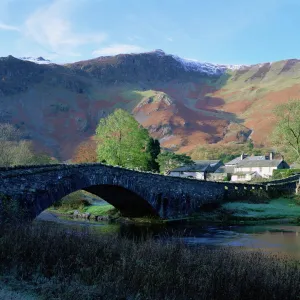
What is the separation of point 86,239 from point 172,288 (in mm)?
5092

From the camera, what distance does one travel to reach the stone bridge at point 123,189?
69.5 ft

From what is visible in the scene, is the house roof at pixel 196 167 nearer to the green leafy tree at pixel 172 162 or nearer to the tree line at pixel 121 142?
the green leafy tree at pixel 172 162

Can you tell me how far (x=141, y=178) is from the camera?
34281 millimetres

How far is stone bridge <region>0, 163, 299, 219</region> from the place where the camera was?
21.2m

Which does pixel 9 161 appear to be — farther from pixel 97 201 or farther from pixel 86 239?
pixel 86 239

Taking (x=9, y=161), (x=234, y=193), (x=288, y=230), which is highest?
(x=9, y=161)

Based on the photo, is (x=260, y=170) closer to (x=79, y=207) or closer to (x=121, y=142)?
(x=121, y=142)

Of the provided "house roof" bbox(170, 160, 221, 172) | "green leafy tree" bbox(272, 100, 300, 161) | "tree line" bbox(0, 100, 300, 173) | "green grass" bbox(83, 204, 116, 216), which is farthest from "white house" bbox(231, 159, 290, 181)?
"green grass" bbox(83, 204, 116, 216)

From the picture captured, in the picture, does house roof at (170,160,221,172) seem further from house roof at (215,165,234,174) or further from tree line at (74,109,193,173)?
tree line at (74,109,193,173)

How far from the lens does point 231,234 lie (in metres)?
28.4

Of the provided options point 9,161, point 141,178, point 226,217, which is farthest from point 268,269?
point 9,161

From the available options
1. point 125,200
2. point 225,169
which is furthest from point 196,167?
point 125,200

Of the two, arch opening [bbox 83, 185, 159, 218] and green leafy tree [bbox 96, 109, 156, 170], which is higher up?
green leafy tree [bbox 96, 109, 156, 170]

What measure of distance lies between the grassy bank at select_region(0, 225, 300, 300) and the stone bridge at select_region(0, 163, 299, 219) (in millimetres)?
8003
